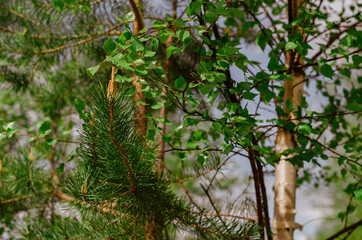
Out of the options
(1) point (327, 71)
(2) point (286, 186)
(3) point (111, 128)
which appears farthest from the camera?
(2) point (286, 186)

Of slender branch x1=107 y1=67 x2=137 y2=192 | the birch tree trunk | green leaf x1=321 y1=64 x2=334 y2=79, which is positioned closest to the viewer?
slender branch x1=107 y1=67 x2=137 y2=192

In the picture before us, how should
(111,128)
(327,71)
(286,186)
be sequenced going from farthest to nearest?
(286,186)
(327,71)
(111,128)

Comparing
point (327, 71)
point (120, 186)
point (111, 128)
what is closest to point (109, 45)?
point (111, 128)

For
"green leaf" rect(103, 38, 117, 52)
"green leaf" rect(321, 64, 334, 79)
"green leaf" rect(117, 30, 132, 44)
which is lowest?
"green leaf" rect(321, 64, 334, 79)

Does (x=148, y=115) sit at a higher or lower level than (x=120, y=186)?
higher

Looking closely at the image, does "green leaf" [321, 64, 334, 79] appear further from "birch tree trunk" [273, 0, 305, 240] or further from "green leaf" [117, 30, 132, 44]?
"green leaf" [117, 30, 132, 44]

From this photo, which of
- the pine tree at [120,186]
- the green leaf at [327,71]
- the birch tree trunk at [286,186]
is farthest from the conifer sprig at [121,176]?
the green leaf at [327,71]

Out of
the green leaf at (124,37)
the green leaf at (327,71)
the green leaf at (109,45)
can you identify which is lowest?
the green leaf at (327,71)

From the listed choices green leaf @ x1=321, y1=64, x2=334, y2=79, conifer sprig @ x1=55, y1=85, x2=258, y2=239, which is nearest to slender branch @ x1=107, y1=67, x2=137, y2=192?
conifer sprig @ x1=55, y1=85, x2=258, y2=239

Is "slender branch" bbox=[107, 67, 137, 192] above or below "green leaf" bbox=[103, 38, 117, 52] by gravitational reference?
below

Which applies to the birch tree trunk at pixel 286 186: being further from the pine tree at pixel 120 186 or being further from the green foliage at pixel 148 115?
the pine tree at pixel 120 186

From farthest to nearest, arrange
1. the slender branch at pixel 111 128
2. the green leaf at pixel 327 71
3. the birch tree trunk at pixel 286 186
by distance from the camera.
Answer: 1. the birch tree trunk at pixel 286 186
2. the green leaf at pixel 327 71
3. the slender branch at pixel 111 128

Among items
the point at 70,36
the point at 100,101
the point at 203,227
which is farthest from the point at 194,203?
the point at 70,36

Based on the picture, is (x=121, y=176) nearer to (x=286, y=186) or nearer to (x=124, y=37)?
(x=124, y=37)
